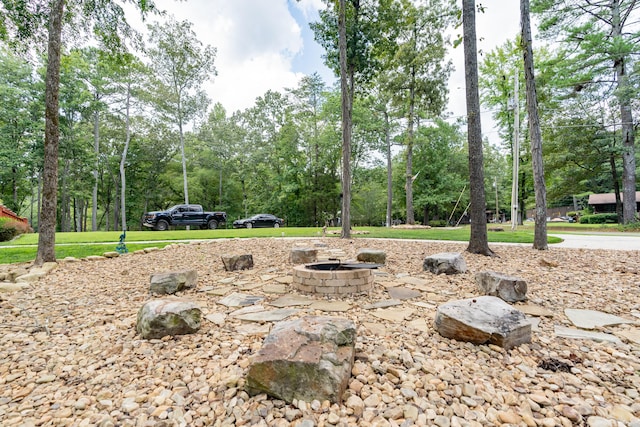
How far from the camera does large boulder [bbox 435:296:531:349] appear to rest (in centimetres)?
199

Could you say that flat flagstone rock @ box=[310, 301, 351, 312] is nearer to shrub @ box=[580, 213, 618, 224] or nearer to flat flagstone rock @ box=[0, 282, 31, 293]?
flat flagstone rock @ box=[0, 282, 31, 293]

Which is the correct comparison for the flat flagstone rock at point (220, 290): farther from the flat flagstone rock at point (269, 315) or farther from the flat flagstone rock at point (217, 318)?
the flat flagstone rock at point (269, 315)

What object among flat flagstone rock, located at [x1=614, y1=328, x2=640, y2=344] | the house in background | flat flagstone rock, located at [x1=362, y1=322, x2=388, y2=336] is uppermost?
the house in background

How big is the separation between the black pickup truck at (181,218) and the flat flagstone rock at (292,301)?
580 inches

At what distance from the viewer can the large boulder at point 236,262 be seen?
177 inches

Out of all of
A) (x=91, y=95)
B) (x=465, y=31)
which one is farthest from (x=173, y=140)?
(x=465, y=31)

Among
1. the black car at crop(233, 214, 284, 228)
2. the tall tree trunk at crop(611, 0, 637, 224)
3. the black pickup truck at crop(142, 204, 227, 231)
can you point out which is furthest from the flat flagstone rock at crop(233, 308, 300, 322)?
the black car at crop(233, 214, 284, 228)

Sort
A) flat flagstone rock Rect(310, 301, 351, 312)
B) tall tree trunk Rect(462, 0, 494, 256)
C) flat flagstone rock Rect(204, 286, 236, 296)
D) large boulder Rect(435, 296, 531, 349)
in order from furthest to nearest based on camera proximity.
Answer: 1. tall tree trunk Rect(462, 0, 494, 256)
2. flat flagstone rock Rect(204, 286, 236, 296)
3. flat flagstone rock Rect(310, 301, 351, 312)
4. large boulder Rect(435, 296, 531, 349)

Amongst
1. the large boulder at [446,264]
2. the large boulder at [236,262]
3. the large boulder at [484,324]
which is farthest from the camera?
the large boulder at [236,262]

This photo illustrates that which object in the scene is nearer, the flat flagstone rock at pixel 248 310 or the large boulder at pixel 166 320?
the large boulder at pixel 166 320

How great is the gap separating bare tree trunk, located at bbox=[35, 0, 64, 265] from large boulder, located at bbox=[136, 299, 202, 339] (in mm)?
3983

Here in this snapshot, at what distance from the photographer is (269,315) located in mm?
2586

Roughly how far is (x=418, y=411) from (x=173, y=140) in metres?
25.9

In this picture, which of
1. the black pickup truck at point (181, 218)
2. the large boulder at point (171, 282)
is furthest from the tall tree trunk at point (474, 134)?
the black pickup truck at point (181, 218)
